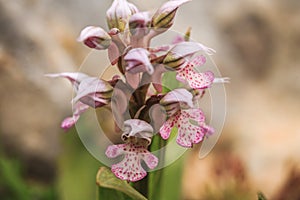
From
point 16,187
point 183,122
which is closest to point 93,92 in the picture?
point 183,122

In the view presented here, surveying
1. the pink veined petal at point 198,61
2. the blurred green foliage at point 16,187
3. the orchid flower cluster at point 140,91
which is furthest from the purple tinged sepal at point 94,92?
the blurred green foliage at point 16,187

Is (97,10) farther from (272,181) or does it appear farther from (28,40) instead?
(272,181)

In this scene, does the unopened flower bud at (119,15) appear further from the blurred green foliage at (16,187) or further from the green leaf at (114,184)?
the blurred green foliage at (16,187)

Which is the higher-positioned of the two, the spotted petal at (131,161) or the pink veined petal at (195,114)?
the pink veined petal at (195,114)

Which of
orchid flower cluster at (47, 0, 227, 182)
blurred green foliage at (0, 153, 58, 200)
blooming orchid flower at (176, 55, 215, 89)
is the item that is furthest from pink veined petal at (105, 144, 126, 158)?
blurred green foliage at (0, 153, 58, 200)

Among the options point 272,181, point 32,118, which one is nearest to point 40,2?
point 32,118

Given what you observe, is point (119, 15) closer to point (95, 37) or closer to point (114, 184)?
point (95, 37)
